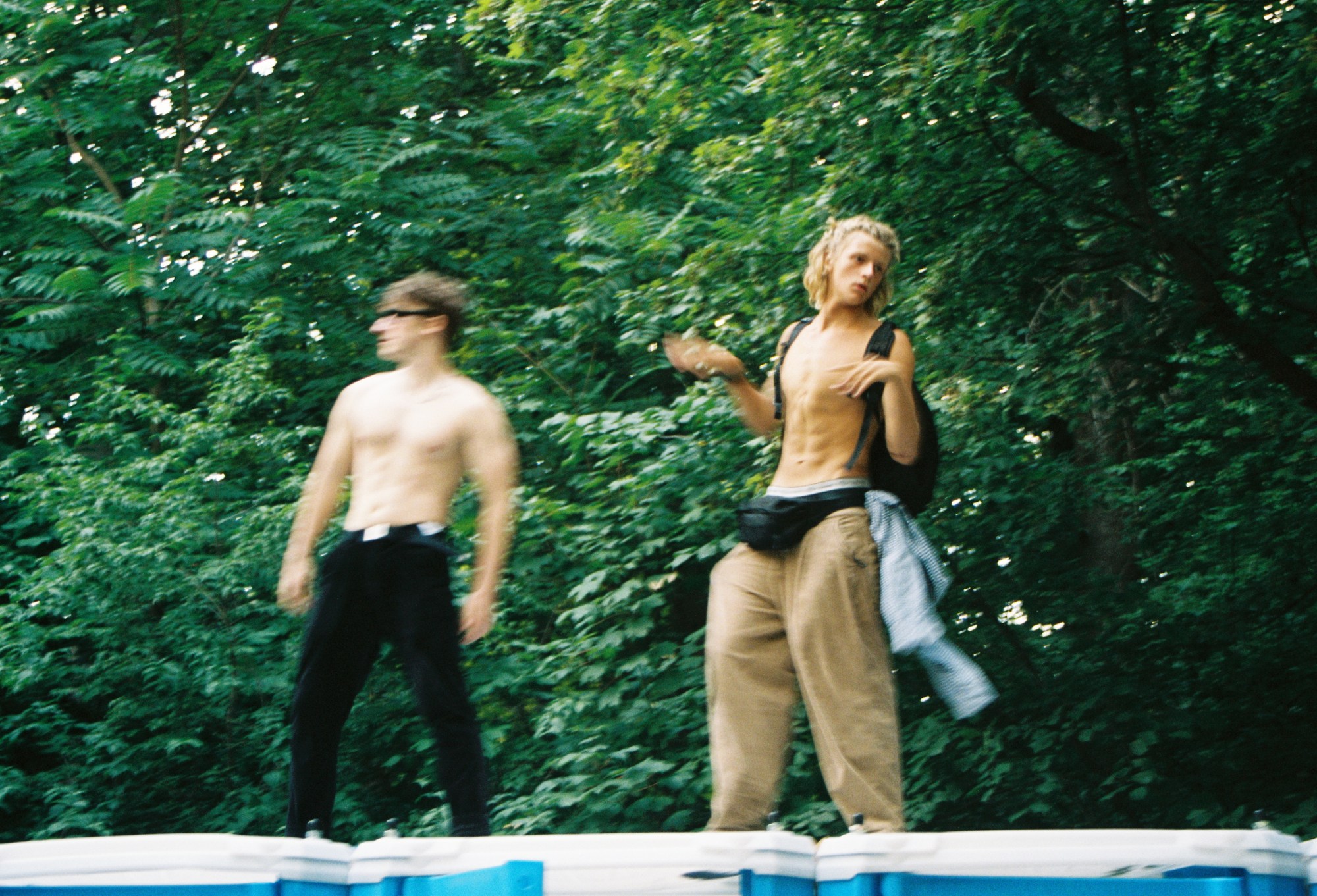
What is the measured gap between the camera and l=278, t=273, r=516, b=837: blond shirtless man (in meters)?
3.91

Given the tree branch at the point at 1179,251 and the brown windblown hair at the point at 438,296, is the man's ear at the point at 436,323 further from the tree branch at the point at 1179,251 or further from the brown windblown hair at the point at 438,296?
the tree branch at the point at 1179,251

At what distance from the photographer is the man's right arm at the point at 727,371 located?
4.05 metres

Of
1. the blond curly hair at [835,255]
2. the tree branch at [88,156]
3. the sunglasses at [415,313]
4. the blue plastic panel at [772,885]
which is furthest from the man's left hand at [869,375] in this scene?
the tree branch at [88,156]

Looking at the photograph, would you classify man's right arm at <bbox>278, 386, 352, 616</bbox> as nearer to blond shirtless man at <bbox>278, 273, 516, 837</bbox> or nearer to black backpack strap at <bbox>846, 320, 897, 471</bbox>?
blond shirtless man at <bbox>278, 273, 516, 837</bbox>

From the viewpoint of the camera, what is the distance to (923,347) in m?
7.06

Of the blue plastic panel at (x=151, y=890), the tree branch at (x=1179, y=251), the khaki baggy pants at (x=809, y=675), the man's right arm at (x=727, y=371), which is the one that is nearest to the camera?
the blue plastic panel at (x=151, y=890)

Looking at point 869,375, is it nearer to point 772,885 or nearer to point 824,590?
point 824,590

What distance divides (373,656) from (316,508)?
50cm

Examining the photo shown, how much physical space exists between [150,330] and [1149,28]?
22.5ft

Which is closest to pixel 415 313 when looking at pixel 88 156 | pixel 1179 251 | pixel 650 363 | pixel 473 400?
pixel 473 400

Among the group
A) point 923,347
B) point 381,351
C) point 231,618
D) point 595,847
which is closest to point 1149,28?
point 923,347

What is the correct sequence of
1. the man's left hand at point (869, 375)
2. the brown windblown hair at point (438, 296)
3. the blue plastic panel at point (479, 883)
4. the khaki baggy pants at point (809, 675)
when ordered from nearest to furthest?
the blue plastic panel at point (479, 883) → the khaki baggy pants at point (809, 675) → the man's left hand at point (869, 375) → the brown windblown hair at point (438, 296)

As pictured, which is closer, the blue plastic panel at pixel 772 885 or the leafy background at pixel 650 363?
the blue plastic panel at pixel 772 885

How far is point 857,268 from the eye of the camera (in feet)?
13.1
